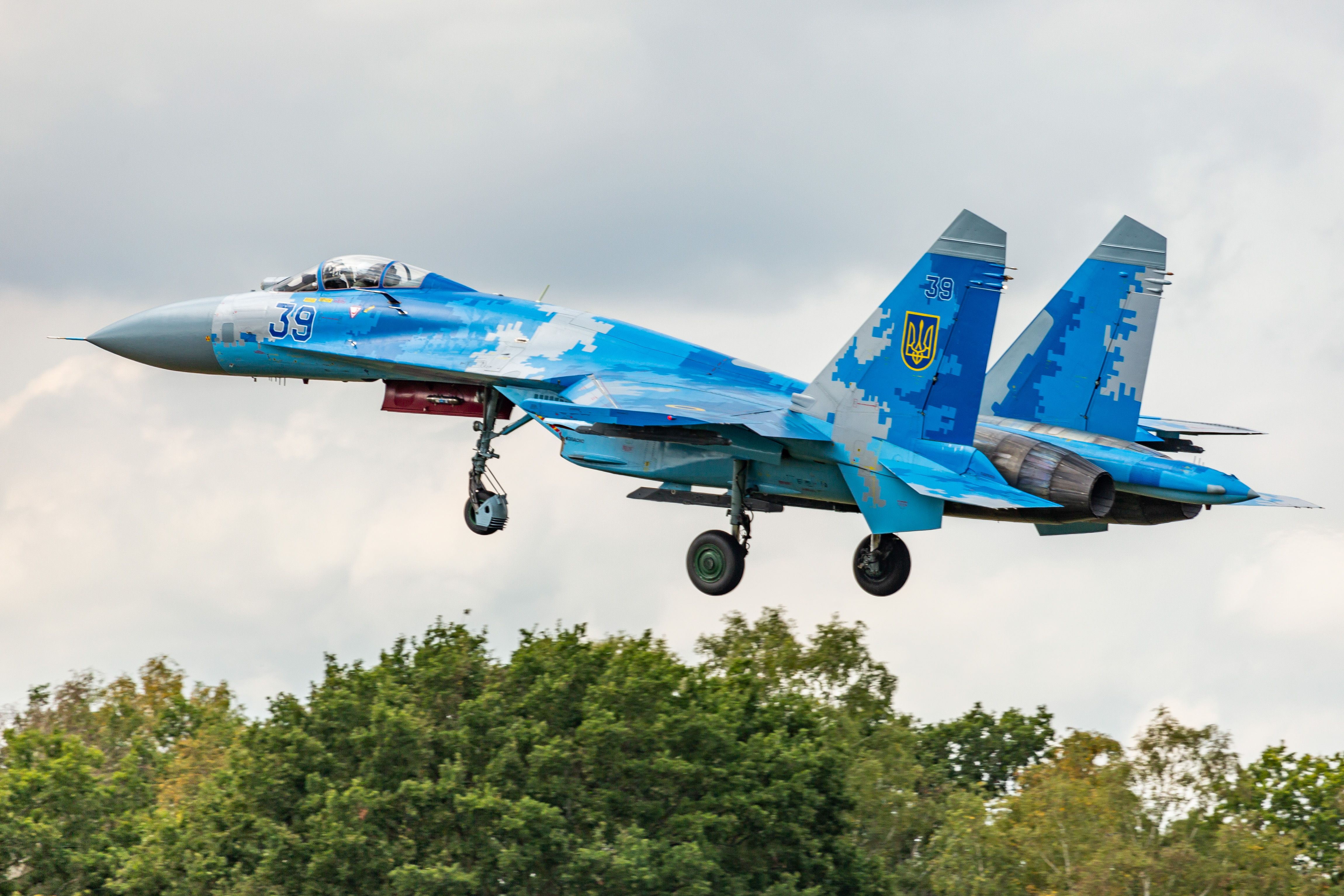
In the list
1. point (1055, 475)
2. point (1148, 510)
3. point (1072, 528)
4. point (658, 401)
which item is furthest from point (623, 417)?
point (1148, 510)

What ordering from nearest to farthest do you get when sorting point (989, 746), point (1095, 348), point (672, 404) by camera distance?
point (672, 404) < point (1095, 348) < point (989, 746)

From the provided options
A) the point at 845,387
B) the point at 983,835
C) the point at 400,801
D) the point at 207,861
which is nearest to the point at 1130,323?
the point at 845,387

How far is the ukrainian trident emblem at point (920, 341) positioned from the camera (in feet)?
78.7

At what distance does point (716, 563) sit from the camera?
1009 inches

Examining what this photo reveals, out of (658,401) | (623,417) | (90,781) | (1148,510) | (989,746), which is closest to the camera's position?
(623,417)

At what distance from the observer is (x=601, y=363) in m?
25.9

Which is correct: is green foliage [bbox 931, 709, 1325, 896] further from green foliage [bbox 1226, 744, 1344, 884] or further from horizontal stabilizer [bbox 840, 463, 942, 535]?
horizontal stabilizer [bbox 840, 463, 942, 535]

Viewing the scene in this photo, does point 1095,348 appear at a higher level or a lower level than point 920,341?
higher

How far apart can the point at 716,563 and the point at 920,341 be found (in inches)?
175

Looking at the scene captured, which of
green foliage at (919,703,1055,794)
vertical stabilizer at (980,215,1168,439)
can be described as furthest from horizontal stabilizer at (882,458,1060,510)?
green foliage at (919,703,1055,794)

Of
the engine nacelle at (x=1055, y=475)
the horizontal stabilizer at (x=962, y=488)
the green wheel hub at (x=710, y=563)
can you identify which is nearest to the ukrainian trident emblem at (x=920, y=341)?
the horizontal stabilizer at (x=962, y=488)

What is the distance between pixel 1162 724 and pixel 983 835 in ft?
30.5

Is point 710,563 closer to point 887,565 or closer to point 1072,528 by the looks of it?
point 887,565

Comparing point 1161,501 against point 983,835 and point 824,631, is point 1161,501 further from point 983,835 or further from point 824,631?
point 824,631
